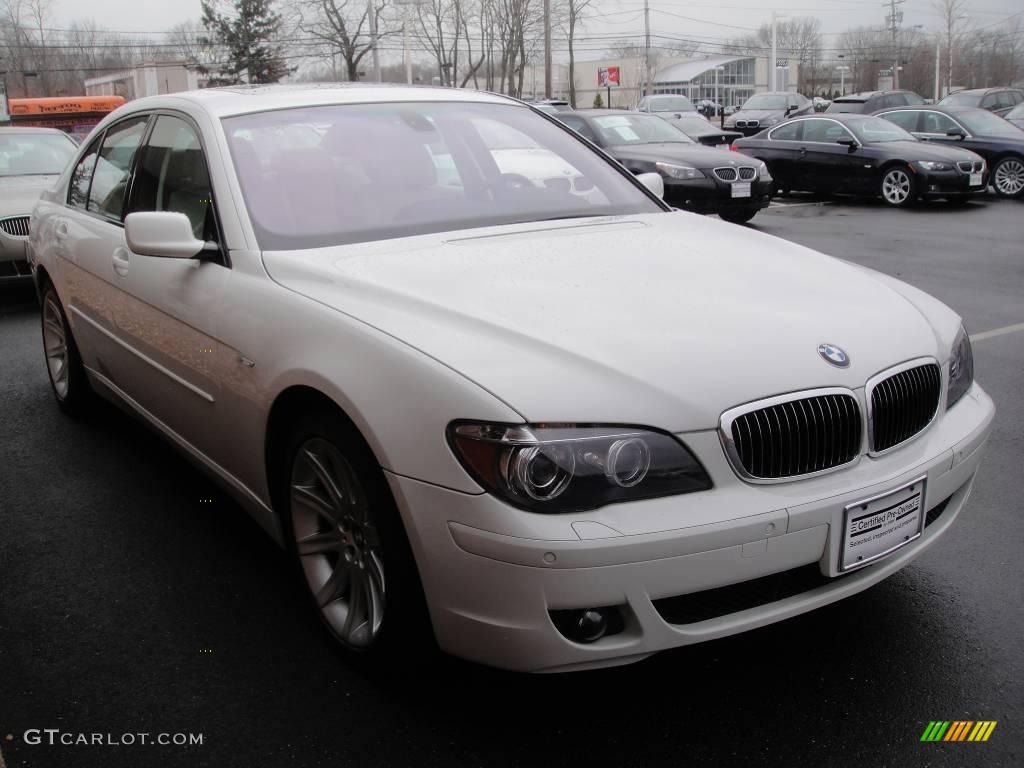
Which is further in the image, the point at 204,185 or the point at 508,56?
the point at 508,56

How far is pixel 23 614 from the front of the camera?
10.6 feet

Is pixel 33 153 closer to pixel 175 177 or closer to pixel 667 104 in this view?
pixel 175 177

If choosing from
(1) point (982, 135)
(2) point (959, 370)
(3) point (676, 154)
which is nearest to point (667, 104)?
(1) point (982, 135)

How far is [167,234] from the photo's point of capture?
3182 mm

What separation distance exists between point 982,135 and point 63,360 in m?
15.3

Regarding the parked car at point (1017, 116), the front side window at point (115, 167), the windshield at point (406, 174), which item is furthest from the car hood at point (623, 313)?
the parked car at point (1017, 116)

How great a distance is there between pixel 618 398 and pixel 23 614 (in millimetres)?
2134

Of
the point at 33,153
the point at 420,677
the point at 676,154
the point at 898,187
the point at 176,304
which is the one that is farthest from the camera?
the point at 898,187

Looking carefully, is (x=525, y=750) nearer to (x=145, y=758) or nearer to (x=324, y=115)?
(x=145, y=758)

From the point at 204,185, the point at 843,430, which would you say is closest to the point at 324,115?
the point at 204,185

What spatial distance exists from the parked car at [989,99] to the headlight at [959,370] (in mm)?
22474

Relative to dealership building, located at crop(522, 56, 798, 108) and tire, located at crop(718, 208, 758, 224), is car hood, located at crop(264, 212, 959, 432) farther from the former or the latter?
dealership building, located at crop(522, 56, 798, 108)

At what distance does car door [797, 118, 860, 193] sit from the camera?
15633 millimetres

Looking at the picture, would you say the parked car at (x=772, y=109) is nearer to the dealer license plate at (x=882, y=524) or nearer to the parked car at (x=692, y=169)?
the parked car at (x=692, y=169)
